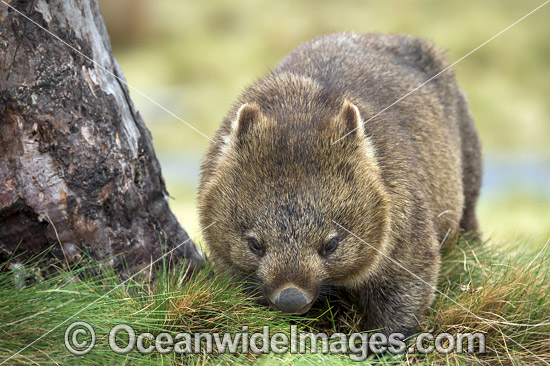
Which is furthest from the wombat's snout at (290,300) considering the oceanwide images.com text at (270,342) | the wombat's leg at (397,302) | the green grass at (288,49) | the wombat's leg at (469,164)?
the green grass at (288,49)

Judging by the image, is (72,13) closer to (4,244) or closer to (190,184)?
(4,244)

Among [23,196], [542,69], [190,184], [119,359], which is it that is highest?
[542,69]

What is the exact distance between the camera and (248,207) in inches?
145

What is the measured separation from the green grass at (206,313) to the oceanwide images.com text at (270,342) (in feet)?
0.12

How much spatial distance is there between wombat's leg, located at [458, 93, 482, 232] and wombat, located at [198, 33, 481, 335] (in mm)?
1011

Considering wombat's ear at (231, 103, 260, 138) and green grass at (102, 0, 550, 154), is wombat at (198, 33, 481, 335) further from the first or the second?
green grass at (102, 0, 550, 154)

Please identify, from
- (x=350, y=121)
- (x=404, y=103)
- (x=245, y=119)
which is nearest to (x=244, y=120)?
(x=245, y=119)

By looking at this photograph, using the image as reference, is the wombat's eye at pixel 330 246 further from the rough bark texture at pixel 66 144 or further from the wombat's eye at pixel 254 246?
the rough bark texture at pixel 66 144

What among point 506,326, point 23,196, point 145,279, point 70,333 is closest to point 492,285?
point 506,326

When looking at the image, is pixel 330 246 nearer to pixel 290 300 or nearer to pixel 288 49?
pixel 290 300

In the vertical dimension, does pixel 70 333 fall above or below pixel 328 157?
below

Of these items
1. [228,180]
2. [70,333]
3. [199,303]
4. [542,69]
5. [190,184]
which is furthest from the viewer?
[542,69]

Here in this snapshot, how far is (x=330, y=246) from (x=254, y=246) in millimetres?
412

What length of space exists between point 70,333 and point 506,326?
2.36 m
